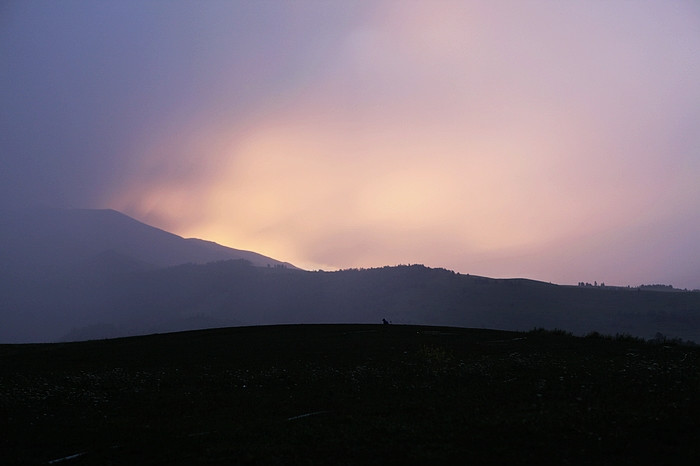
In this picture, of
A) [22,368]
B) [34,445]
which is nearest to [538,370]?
[34,445]

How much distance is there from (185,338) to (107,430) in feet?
96.6

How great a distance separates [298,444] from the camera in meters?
13.5

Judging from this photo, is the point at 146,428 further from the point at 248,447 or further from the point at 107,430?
the point at 248,447

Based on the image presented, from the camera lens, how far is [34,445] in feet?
48.6

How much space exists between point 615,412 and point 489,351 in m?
16.5

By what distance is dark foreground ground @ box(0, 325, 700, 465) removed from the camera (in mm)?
12617

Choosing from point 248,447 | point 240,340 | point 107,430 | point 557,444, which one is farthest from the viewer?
point 240,340

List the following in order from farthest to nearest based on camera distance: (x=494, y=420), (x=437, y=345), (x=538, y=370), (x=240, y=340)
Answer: (x=240, y=340), (x=437, y=345), (x=538, y=370), (x=494, y=420)

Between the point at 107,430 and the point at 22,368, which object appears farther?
the point at 22,368

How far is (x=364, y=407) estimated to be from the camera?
17.5 meters

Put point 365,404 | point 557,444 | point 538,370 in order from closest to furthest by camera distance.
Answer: point 557,444 < point 365,404 < point 538,370

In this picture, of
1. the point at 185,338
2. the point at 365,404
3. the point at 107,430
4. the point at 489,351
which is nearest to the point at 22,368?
the point at 185,338

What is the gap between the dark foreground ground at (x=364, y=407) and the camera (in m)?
12.6

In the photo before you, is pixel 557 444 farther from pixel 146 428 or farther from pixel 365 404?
pixel 146 428
